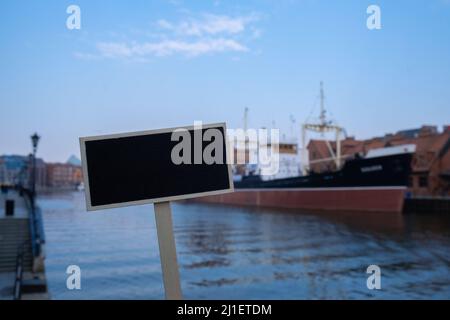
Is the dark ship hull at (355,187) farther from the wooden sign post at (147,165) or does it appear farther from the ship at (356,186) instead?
the wooden sign post at (147,165)

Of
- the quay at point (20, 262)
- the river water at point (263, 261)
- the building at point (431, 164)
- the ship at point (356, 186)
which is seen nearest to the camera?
the quay at point (20, 262)

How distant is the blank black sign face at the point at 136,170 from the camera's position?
95.0 inches

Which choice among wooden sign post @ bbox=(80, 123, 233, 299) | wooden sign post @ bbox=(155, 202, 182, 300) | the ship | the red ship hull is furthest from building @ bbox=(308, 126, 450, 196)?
wooden sign post @ bbox=(155, 202, 182, 300)

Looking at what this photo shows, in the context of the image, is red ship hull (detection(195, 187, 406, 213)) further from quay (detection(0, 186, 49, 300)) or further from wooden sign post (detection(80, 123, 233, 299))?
wooden sign post (detection(80, 123, 233, 299))

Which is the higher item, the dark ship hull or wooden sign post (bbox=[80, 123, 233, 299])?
A: wooden sign post (bbox=[80, 123, 233, 299])

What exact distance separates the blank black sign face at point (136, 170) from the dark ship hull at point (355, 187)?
1606 inches

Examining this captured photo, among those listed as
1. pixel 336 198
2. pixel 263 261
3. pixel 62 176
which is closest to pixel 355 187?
pixel 336 198

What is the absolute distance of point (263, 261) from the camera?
55.4ft

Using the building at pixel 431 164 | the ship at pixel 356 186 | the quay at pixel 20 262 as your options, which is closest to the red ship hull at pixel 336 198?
the ship at pixel 356 186

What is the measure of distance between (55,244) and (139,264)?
7511 mm

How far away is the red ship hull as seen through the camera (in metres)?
41.0

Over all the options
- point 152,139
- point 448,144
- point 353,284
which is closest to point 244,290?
point 353,284

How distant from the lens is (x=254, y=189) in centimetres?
5762
